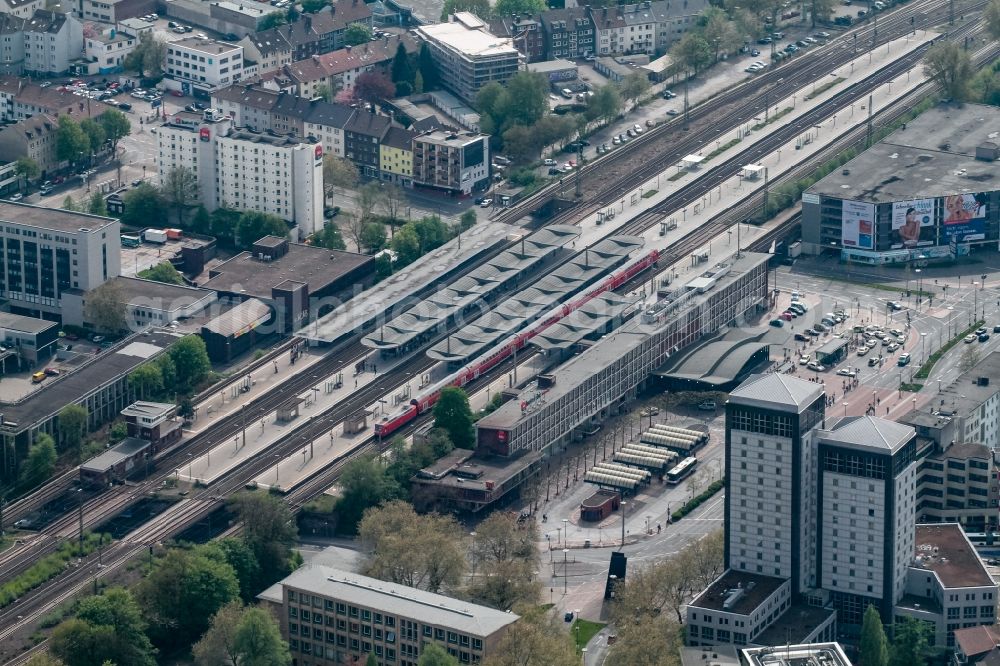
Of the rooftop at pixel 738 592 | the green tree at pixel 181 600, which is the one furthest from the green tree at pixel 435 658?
the green tree at pixel 181 600

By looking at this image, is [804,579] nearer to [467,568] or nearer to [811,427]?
[811,427]

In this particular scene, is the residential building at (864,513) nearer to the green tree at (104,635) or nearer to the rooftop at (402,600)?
the rooftop at (402,600)

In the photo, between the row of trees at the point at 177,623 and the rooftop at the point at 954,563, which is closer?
the row of trees at the point at 177,623

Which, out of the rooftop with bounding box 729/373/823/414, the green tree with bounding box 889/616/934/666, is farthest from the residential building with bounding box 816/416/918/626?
the green tree with bounding box 889/616/934/666

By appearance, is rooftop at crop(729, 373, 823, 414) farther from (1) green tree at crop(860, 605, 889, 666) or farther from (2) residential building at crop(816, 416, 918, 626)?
(1) green tree at crop(860, 605, 889, 666)

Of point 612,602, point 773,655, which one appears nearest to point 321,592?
point 612,602

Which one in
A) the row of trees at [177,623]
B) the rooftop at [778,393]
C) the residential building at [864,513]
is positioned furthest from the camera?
the rooftop at [778,393]

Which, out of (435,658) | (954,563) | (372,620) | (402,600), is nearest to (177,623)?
(372,620)
